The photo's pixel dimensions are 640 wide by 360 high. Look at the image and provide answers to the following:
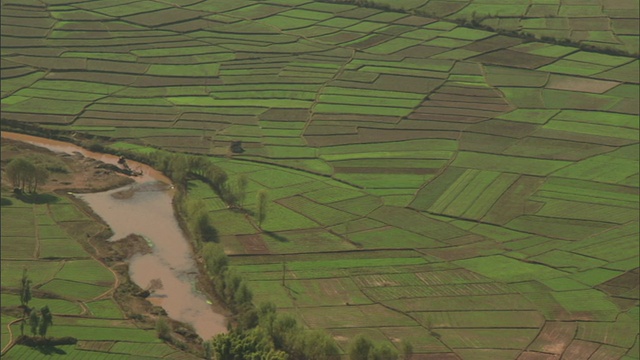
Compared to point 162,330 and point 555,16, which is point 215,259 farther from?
point 555,16

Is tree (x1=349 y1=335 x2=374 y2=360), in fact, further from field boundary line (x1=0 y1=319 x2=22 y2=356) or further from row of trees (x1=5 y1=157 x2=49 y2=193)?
row of trees (x1=5 y1=157 x2=49 y2=193)

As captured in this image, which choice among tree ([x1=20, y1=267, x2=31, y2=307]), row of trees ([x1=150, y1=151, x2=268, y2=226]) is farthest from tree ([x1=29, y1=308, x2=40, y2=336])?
row of trees ([x1=150, y1=151, x2=268, y2=226])

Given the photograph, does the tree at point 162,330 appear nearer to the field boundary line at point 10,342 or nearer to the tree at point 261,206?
the field boundary line at point 10,342

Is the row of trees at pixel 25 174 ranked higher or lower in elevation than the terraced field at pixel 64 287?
higher

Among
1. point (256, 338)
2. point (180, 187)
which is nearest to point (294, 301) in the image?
point (256, 338)

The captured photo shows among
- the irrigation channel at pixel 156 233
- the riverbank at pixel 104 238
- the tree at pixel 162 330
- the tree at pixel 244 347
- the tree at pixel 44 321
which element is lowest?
the irrigation channel at pixel 156 233

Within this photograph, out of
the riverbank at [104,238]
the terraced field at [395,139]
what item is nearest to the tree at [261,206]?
the terraced field at [395,139]

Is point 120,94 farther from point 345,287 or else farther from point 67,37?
point 345,287
